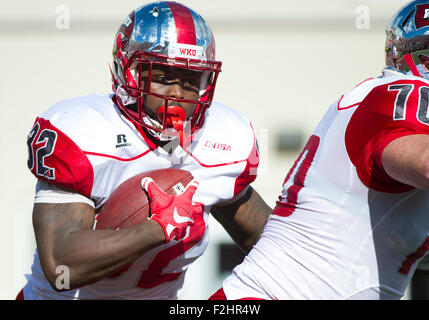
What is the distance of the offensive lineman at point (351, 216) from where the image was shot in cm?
161

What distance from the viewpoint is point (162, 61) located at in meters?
2.37

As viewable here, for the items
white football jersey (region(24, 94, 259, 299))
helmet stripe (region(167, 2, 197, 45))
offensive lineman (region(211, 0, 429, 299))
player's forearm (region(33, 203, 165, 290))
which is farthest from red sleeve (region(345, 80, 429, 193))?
helmet stripe (region(167, 2, 197, 45))

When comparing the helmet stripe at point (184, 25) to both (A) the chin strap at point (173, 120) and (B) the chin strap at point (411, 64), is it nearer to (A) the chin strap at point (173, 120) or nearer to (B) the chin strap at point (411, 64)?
(A) the chin strap at point (173, 120)

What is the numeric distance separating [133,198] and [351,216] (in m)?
0.76

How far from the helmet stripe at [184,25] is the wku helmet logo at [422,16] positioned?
832 millimetres

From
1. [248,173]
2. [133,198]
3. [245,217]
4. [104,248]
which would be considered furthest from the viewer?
[245,217]

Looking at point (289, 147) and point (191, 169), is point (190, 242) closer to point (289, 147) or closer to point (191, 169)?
point (191, 169)

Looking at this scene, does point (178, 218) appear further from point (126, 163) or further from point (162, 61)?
point (162, 61)

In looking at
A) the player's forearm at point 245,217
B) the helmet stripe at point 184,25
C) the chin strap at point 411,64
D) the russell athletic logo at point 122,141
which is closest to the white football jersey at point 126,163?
the russell athletic logo at point 122,141

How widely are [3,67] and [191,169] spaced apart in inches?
95.5

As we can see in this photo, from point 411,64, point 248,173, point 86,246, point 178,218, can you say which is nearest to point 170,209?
point 178,218

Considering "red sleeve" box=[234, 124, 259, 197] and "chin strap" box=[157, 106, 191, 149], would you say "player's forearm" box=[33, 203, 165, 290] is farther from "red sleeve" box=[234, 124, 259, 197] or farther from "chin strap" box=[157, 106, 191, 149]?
"red sleeve" box=[234, 124, 259, 197]

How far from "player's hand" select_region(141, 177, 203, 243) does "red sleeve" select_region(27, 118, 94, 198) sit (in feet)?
0.71

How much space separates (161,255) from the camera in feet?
→ 7.48
